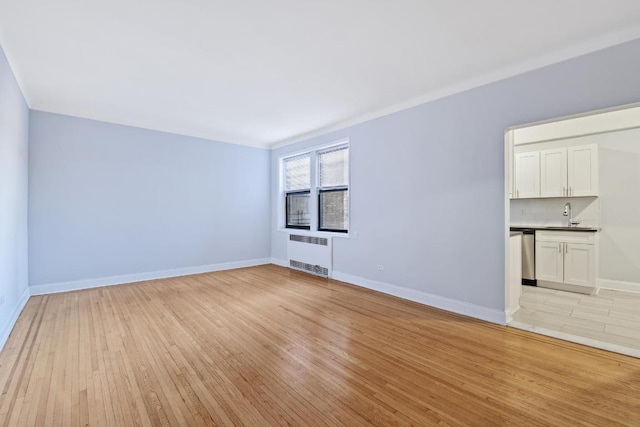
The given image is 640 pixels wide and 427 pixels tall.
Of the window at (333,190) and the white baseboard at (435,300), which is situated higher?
the window at (333,190)

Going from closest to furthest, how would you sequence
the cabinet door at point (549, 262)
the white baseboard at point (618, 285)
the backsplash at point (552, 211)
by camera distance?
the white baseboard at point (618, 285)
the cabinet door at point (549, 262)
the backsplash at point (552, 211)

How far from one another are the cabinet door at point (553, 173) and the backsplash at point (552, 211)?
0.87ft

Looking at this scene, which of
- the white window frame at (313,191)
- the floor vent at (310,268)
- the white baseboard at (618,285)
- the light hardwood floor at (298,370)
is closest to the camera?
the light hardwood floor at (298,370)

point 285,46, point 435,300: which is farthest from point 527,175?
point 285,46

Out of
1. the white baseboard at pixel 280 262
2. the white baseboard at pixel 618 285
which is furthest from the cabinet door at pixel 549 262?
the white baseboard at pixel 280 262

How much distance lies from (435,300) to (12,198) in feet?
16.8

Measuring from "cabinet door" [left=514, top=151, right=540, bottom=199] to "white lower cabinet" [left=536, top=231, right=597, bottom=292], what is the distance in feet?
2.70

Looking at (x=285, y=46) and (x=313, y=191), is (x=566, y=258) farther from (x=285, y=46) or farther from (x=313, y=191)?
(x=285, y=46)

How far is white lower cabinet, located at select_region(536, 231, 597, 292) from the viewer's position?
4188mm

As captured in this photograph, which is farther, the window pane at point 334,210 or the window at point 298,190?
the window at point 298,190

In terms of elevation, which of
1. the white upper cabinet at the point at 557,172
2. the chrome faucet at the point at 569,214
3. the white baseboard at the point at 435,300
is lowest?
the white baseboard at the point at 435,300

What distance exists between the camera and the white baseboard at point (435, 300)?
3.14m

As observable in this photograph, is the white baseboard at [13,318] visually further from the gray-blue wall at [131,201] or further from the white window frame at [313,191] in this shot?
the white window frame at [313,191]

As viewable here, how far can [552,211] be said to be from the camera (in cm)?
501
